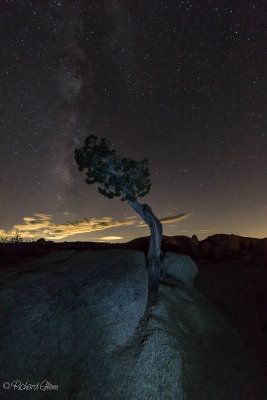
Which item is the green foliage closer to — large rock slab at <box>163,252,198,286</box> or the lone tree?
the lone tree

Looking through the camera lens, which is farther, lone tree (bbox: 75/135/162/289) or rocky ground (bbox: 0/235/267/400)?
lone tree (bbox: 75/135/162/289)

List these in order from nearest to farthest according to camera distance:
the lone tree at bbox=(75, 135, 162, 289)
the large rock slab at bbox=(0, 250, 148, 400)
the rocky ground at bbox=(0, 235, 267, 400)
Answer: the large rock slab at bbox=(0, 250, 148, 400), the rocky ground at bbox=(0, 235, 267, 400), the lone tree at bbox=(75, 135, 162, 289)

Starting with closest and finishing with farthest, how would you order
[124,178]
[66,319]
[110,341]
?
[110,341]
[66,319]
[124,178]

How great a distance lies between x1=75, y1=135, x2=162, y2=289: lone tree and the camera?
39.8ft

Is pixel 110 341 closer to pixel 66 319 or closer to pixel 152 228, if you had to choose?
pixel 66 319

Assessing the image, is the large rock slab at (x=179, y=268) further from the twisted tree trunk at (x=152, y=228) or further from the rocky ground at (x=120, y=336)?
the rocky ground at (x=120, y=336)

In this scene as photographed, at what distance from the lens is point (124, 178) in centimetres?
1238

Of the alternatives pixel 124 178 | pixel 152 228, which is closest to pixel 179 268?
pixel 152 228

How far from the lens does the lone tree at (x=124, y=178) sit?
39.8 ft

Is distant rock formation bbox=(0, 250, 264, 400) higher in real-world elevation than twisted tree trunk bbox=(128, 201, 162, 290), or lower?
lower

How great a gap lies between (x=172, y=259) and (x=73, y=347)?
8842mm

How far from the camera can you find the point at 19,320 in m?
7.07

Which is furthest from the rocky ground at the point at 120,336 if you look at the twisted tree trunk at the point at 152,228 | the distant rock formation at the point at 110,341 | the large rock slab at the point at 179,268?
the large rock slab at the point at 179,268

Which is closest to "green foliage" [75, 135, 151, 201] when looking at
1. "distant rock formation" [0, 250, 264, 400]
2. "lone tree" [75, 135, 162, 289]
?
"lone tree" [75, 135, 162, 289]
